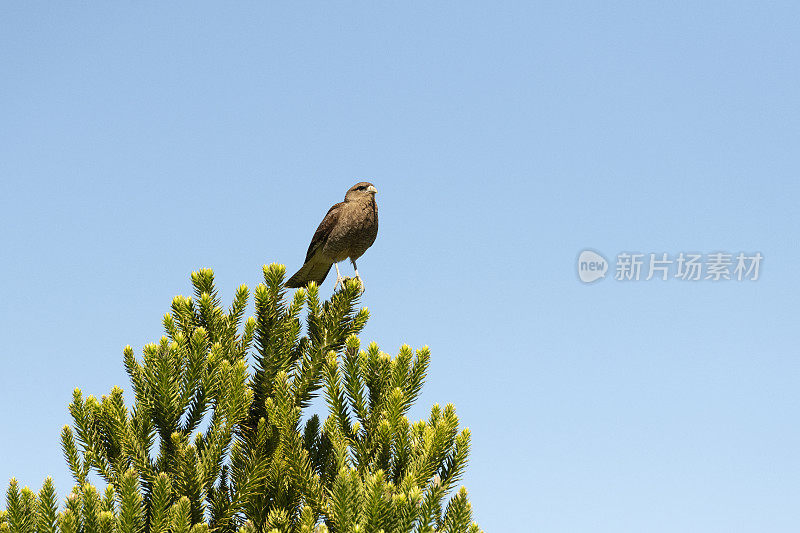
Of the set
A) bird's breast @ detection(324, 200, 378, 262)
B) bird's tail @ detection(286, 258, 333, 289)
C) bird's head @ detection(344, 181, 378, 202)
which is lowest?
bird's tail @ detection(286, 258, 333, 289)

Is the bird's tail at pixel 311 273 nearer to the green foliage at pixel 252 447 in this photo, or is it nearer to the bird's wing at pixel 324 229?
the bird's wing at pixel 324 229

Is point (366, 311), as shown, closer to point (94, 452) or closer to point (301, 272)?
point (94, 452)

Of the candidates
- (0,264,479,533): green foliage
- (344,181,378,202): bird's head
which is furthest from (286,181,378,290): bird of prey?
(0,264,479,533): green foliage

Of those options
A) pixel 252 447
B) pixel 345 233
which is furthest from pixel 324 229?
pixel 252 447

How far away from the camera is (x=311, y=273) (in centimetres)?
1096

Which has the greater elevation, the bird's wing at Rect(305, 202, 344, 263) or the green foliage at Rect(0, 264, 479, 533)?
the bird's wing at Rect(305, 202, 344, 263)

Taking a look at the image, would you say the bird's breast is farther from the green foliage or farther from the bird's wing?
the green foliage

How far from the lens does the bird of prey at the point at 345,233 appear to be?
10.3 meters

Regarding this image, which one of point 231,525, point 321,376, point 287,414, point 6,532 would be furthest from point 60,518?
point 321,376

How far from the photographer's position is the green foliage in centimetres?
508

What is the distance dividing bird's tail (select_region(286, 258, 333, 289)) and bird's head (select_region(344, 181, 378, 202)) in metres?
1.04

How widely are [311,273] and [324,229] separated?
2.81 feet

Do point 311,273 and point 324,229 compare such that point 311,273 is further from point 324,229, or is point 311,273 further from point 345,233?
point 345,233

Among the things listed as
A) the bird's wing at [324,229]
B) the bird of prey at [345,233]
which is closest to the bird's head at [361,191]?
the bird of prey at [345,233]
